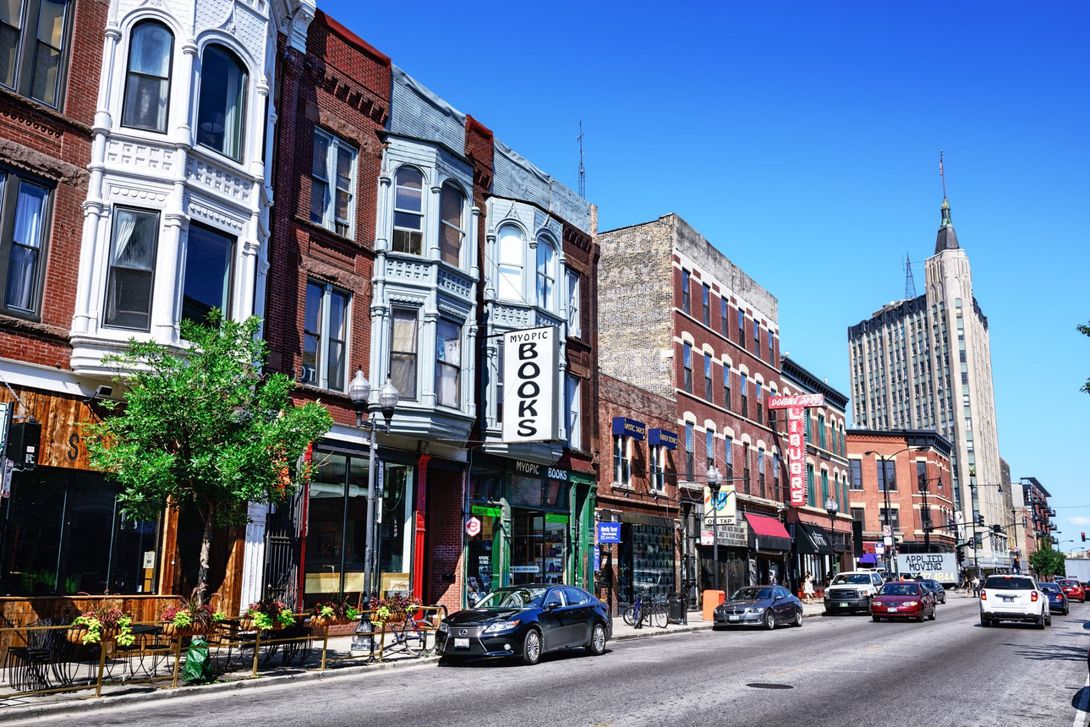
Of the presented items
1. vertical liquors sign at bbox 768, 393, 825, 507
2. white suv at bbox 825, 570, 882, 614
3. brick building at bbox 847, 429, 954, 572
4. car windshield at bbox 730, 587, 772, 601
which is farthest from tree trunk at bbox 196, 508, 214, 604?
brick building at bbox 847, 429, 954, 572

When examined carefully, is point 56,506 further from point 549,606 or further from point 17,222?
point 549,606

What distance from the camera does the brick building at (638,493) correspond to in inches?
1318

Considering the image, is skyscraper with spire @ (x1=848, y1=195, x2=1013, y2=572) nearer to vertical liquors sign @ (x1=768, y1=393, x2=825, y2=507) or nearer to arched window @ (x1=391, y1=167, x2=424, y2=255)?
vertical liquors sign @ (x1=768, y1=393, x2=825, y2=507)

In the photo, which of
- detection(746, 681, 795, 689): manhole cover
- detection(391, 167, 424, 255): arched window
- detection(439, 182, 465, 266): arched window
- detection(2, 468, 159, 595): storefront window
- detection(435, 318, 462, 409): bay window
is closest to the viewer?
detection(746, 681, 795, 689): manhole cover

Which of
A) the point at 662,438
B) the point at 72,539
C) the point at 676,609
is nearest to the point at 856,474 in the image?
the point at 662,438

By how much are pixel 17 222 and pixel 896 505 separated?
86396 millimetres

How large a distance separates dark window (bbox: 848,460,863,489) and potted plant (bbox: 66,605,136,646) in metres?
81.8

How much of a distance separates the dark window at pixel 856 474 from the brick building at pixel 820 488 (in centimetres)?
2364

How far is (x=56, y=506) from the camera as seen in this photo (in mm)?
16219

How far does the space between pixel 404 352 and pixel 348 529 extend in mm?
4724

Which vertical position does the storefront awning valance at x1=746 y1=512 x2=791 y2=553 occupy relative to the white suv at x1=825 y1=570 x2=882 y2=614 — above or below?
above

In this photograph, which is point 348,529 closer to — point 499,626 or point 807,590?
point 499,626

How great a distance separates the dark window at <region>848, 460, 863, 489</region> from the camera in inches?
3433

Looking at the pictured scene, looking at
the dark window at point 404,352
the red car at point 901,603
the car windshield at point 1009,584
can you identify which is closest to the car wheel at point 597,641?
the dark window at point 404,352
